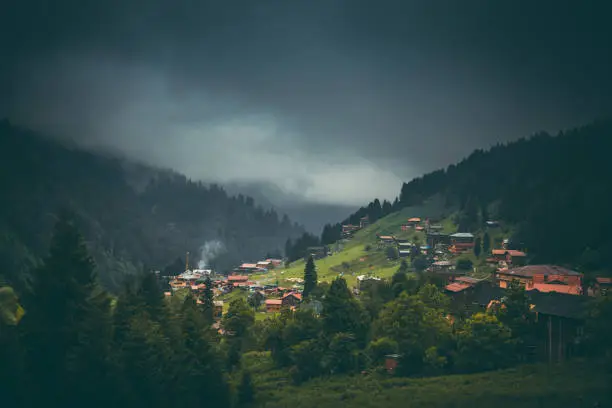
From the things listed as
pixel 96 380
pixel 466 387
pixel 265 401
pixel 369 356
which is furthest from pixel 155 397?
pixel 466 387

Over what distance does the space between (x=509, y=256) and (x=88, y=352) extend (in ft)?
270

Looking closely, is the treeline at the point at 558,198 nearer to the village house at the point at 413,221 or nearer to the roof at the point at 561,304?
the village house at the point at 413,221

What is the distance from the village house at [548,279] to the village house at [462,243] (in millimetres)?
37699

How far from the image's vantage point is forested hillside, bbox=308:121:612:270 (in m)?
101

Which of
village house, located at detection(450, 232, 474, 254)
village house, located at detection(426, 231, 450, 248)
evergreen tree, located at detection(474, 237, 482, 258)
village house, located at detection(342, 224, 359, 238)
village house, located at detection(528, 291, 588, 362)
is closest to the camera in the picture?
village house, located at detection(528, 291, 588, 362)

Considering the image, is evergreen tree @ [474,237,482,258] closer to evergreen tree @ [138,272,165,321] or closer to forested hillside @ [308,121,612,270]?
forested hillside @ [308,121,612,270]

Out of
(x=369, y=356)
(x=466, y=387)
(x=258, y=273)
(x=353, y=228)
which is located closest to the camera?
(x=466, y=387)

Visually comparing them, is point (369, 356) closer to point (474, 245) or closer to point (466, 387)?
point (466, 387)

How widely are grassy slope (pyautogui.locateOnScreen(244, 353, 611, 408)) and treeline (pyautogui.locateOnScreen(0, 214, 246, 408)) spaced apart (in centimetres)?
750

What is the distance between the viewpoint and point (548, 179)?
442ft

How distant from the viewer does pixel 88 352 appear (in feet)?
165

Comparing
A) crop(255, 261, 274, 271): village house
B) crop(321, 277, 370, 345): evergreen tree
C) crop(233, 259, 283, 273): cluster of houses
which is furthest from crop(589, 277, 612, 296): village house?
crop(255, 261, 274, 271): village house

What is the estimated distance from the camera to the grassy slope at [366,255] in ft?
432

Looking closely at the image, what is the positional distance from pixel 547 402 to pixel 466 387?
21.9 ft
